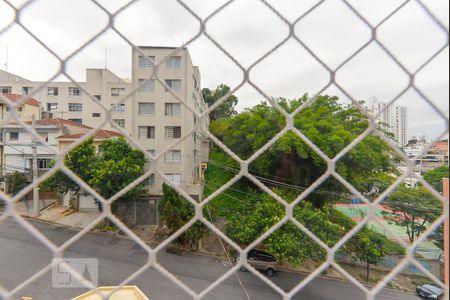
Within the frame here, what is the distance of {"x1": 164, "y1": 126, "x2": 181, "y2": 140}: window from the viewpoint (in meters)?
4.27

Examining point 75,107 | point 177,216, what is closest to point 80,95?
point 75,107

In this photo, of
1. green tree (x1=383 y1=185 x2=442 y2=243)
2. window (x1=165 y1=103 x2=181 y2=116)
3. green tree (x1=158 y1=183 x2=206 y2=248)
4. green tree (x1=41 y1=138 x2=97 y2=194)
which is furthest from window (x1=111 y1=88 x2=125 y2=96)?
green tree (x1=383 y1=185 x2=442 y2=243)

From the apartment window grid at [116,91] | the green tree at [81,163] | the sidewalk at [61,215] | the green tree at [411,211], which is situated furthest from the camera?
the apartment window grid at [116,91]

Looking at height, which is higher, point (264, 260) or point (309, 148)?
point (309, 148)

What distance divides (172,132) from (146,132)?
1.48 ft

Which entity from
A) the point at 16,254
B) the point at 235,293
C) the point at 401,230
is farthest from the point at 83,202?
the point at 401,230

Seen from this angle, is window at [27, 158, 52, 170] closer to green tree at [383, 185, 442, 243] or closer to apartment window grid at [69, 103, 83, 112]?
apartment window grid at [69, 103, 83, 112]

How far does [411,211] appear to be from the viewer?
9.03 ft

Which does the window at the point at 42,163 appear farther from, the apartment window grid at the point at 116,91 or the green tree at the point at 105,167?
the apartment window grid at the point at 116,91

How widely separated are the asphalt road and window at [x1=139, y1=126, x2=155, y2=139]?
5.30ft

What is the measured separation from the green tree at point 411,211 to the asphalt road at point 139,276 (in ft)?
2.43

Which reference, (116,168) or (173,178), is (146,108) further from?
(173,178)

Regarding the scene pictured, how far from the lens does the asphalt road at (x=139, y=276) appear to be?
2756mm

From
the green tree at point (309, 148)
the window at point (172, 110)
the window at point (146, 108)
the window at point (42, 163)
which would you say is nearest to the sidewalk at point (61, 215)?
the window at point (42, 163)
